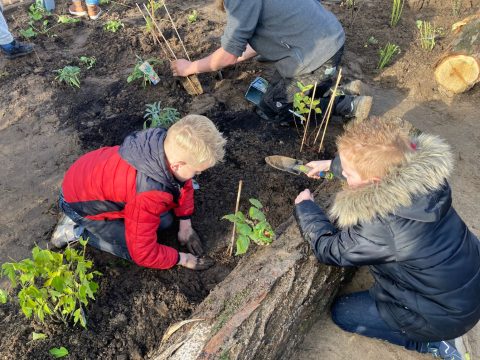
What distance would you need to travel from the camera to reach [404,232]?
195 centimetres

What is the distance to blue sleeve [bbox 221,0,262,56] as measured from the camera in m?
3.19

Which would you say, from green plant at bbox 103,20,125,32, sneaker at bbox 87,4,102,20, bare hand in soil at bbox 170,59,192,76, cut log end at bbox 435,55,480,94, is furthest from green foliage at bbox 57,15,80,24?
cut log end at bbox 435,55,480,94

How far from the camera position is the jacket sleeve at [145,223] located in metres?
2.36

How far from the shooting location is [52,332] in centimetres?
238

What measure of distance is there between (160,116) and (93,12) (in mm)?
2823

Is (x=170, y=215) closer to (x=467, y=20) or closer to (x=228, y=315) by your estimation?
(x=228, y=315)

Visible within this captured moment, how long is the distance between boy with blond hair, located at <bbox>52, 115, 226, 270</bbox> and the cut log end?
3254 mm

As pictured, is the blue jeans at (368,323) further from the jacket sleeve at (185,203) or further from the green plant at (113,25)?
the green plant at (113,25)

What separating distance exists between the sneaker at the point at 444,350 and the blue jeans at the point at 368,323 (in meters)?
0.04

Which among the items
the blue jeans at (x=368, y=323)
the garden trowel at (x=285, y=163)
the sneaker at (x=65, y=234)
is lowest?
the blue jeans at (x=368, y=323)

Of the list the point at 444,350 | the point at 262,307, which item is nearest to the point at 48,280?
the point at 262,307

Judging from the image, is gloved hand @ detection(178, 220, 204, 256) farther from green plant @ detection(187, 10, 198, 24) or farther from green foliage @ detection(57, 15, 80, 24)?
green foliage @ detection(57, 15, 80, 24)

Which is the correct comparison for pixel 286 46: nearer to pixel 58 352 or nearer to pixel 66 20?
pixel 58 352

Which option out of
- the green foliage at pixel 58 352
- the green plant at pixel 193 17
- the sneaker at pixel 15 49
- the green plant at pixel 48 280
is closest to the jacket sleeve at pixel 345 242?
the green plant at pixel 48 280
